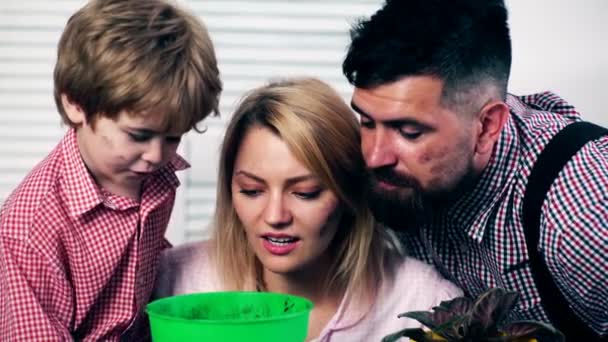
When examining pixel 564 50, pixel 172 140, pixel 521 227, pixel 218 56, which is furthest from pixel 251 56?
pixel 521 227

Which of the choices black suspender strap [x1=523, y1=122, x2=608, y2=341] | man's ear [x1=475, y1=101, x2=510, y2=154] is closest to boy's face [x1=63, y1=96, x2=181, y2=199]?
man's ear [x1=475, y1=101, x2=510, y2=154]

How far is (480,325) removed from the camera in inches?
52.7

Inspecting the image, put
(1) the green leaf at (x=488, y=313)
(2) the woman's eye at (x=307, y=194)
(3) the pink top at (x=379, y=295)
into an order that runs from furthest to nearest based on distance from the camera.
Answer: (3) the pink top at (x=379, y=295)
(2) the woman's eye at (x=307, y=194)
(1) the green leaf at (x=488, y=313)

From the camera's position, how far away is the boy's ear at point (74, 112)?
6.09 feet

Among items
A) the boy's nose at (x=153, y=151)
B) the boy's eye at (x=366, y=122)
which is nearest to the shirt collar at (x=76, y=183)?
the boy's nose at (x=153, y=151)

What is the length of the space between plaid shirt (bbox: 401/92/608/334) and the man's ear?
0.09ft

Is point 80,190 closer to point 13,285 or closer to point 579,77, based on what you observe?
point 13,285

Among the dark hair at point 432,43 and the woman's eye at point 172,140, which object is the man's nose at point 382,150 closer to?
the dark hair at point 432,43

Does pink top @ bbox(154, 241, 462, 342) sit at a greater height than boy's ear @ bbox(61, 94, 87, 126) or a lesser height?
lesser

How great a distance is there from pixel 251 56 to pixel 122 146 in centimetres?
130

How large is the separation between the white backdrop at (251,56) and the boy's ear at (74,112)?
3.67ft

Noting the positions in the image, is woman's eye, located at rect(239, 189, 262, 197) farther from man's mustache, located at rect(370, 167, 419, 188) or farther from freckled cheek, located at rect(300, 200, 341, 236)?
man's mustache, located at rect(370, 167, 419, 188)

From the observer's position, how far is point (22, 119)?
9.98 ft

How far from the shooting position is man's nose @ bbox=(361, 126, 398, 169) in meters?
1.77
